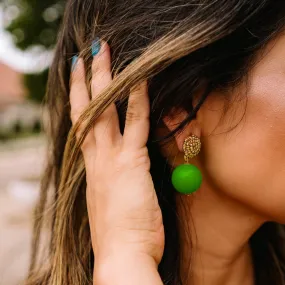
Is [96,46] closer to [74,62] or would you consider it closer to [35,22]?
[74,62]

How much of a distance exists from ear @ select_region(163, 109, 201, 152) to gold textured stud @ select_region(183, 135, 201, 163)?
0.05 feet

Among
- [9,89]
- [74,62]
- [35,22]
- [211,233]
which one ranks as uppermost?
[9,89]

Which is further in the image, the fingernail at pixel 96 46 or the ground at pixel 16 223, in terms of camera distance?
the ground at pixel 16 223

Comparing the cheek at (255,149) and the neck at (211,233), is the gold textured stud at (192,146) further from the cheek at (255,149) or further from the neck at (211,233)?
the neck at (211,233)

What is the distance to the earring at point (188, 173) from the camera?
1644 millimetres

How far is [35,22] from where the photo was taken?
6.94 meters

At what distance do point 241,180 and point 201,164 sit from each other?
172 mm

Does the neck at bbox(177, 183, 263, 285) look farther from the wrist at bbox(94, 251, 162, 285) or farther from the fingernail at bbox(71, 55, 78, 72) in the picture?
the fingernail at bbox(71, 55, 78, 72)

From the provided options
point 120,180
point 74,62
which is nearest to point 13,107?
point 74,62

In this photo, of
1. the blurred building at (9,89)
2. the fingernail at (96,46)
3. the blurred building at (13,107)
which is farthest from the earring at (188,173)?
the blurred building at (9,89)

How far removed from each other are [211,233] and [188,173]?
0.34 meters

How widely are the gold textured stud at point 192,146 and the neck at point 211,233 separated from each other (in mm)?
205

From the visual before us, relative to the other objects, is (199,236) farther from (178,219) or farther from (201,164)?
(201,164)

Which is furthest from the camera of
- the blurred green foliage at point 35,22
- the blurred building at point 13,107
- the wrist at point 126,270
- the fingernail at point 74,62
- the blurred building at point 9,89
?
the blurred building at point 9,89
